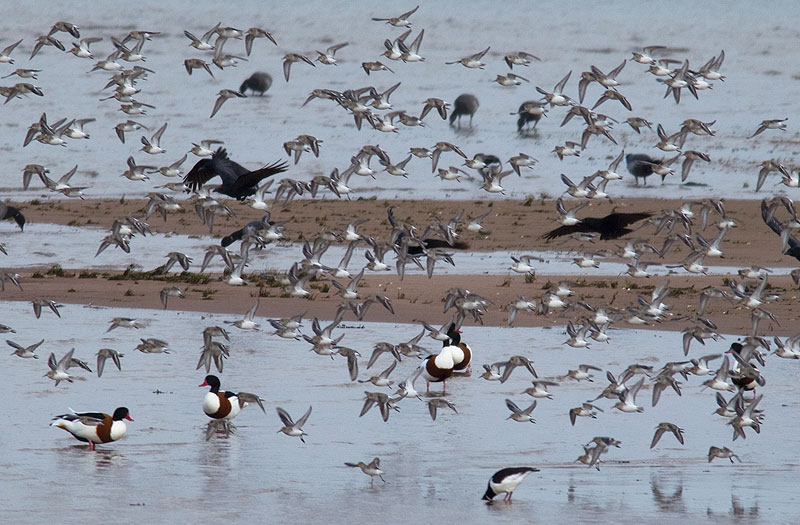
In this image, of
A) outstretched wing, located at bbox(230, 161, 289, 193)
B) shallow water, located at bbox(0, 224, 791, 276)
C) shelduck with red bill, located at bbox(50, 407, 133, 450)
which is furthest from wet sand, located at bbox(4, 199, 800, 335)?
shelduck with red bill, located at bbox(50, 407, 133, 450)

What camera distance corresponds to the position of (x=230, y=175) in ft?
76.8

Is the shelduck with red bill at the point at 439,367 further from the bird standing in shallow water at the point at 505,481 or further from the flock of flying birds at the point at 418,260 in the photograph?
the bird standing in shallow water at the point at 505,481

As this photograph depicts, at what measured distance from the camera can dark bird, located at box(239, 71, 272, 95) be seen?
69.5 meters

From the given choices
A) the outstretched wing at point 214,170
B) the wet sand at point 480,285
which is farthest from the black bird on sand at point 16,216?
the outstretched wing at point 214,170

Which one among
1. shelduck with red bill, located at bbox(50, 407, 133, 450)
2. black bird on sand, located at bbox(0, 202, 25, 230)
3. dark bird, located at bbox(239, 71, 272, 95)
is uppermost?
shelduck with red bill, located at bbox(50, 407, 133, 450)

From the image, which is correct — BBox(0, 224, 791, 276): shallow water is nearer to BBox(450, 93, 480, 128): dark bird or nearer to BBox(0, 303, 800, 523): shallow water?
BBox(0, 303, 800, 523): shallow water

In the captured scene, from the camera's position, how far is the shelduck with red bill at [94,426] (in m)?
14.6

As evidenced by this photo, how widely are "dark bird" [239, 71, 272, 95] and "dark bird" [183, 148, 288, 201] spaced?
45.0 metres

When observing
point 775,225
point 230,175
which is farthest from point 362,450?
point 230,175

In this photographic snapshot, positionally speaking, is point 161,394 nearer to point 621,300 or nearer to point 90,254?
point 621,300

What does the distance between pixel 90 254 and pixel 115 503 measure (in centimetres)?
2027

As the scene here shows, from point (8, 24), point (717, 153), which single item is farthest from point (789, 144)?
point (8, 24)

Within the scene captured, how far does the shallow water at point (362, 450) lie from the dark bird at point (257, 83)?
4985 cm

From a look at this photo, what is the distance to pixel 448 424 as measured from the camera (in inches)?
639
